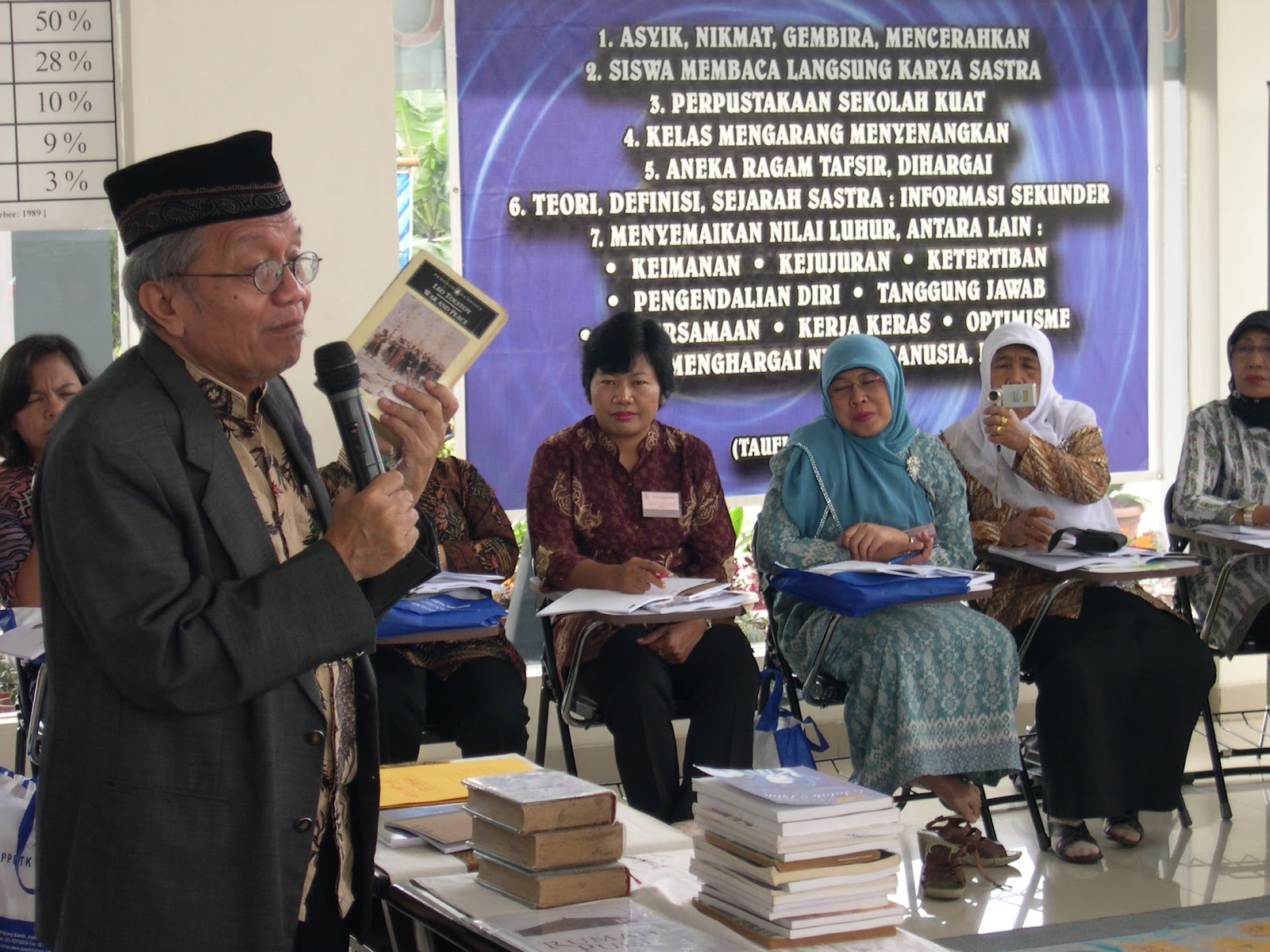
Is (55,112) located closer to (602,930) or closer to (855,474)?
(855,474)

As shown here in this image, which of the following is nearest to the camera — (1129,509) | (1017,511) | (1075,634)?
(1075,634)

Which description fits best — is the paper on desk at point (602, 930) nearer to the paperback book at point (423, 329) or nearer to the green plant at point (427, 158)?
the paperback book at point (423, 329)

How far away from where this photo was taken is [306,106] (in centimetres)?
404

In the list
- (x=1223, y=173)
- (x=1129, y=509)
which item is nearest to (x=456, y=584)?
(x=1129, y=509)

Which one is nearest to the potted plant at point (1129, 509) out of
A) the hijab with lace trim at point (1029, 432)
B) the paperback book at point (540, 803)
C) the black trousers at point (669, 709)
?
the hijab with lace trim at point (1029, 432)

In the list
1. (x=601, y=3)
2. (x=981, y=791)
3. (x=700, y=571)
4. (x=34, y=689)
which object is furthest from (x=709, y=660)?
(x=601, y=3)

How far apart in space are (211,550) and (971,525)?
296 centimetres

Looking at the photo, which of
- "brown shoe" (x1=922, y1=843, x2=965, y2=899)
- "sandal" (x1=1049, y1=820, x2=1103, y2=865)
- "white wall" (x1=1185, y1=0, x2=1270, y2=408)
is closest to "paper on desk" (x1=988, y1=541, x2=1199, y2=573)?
"sandal" (x1=1049, y1=820, x2=1103, y2=865)

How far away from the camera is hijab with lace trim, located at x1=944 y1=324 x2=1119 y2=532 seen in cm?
413

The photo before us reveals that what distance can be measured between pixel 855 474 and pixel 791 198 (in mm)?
1268

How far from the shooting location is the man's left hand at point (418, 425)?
64.6 inches

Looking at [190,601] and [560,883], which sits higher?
[190,601]

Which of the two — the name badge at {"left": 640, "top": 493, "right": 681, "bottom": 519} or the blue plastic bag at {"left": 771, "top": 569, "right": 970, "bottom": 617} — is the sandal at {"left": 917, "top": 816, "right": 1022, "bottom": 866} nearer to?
the blue plastic bag at {"left": 771, "top": 569, "right": 970, "bottom": 617}

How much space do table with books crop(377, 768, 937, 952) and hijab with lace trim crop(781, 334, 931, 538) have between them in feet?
6.12
